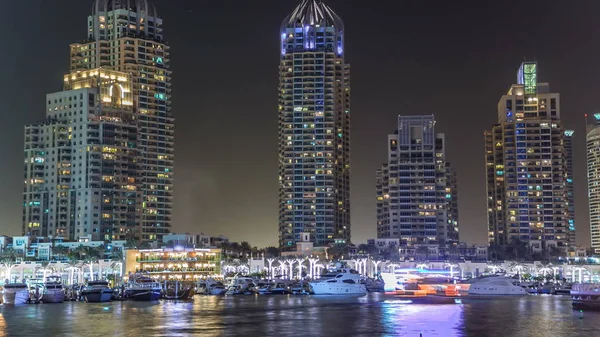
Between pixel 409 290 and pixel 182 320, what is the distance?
285 ft

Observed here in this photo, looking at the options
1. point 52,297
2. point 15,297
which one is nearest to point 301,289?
point 52,297

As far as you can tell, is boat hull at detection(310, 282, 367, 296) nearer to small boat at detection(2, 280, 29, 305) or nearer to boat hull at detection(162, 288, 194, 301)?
boat hull at detection(162, 288, 194, 301)

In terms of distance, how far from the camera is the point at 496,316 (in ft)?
338

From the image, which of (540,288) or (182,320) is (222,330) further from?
(540,288)

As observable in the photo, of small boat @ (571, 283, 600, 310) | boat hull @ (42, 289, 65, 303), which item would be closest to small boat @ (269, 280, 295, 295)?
boat hull @ (42, 289, 65, 303)

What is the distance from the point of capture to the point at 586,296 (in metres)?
117

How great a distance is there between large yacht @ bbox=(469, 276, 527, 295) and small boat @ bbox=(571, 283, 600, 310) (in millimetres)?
45827

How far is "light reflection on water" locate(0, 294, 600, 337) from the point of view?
8256 cm

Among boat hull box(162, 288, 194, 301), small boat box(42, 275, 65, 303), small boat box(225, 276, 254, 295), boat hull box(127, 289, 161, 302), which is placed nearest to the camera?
small boat box(42, 275, 65, 303)

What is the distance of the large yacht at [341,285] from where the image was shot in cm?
16225

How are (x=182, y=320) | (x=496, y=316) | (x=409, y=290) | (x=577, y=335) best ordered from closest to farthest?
1. (x=577, y=335)
2. (x=182, y=320)
3. (x=496, y=316)
4. (x=409, y=290)

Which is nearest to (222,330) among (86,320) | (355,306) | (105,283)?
(86,320)

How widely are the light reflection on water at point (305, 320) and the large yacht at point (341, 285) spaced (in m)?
33.0

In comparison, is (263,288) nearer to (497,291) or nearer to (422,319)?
(497,291)
